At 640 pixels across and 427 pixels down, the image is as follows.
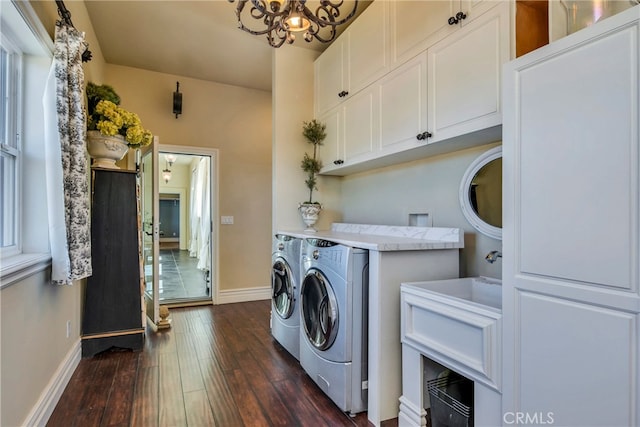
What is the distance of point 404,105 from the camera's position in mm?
2166

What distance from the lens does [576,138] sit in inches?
42.1

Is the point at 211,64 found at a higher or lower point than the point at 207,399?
higher

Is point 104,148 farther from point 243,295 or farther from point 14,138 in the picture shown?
point 243,295

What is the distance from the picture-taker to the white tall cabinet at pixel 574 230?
949 millimetres

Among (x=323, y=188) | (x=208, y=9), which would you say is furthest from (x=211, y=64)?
(x=323, y=188)

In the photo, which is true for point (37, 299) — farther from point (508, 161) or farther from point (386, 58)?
point (386, 58)

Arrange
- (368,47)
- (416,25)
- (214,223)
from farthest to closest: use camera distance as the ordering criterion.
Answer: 1. (214,223)
2. (368,47)
3. (416,25)

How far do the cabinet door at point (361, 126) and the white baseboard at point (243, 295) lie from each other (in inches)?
95.4

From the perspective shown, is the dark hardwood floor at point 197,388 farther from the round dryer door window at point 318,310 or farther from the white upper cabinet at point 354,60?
the white upper cabinet at point 354,60

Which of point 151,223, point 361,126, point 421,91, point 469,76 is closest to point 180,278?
point 151,223

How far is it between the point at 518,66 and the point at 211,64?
3430 millimetres

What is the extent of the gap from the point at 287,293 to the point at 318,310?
0.59 m

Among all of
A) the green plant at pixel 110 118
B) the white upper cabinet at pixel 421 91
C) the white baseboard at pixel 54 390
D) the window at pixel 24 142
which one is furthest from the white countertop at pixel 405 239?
the white baseboard at pixel 54 390

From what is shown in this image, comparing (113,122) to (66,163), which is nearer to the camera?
(66,163)
